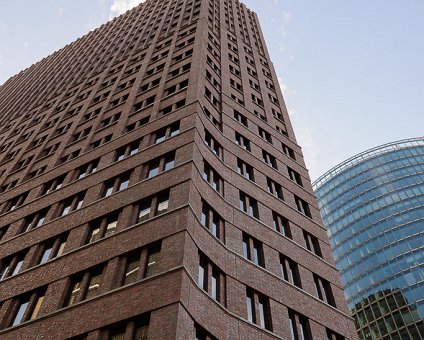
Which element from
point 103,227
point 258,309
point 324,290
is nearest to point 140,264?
point 103,227

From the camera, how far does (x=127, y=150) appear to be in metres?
27.5

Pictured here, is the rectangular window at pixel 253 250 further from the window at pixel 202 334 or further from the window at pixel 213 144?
the window at pixel 213 144

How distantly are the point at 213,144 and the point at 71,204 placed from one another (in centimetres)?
938

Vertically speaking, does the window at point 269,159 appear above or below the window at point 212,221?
above

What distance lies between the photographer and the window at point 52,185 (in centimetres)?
2940

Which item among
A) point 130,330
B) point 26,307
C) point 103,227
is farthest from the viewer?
point 103,227

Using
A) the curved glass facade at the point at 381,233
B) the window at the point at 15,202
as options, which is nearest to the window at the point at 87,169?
the window at the point at 15,202

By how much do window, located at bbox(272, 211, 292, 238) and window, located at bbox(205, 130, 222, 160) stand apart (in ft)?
16.5

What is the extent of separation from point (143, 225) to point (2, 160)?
26.4 meters

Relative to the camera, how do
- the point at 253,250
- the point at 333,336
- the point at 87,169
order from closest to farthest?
the point at 333,336
the point at 253,250
the point at 87,169

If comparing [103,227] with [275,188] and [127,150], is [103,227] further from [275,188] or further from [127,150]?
[275,188]

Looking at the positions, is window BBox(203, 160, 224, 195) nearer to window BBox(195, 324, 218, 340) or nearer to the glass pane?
window BBox(195, 324, 218, 340)

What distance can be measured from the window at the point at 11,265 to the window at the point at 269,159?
16804 millimetres

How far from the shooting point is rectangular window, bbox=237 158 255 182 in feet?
89.9
